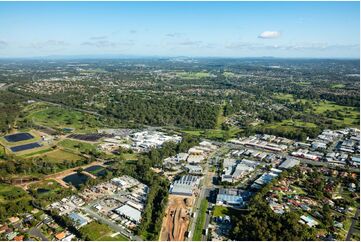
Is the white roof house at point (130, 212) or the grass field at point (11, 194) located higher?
the white roof house at point (130, 212)

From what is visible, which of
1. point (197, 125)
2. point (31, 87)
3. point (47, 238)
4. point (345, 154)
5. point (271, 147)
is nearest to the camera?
point (47, 238)

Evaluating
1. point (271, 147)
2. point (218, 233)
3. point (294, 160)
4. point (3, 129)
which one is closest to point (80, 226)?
point (218, 233)

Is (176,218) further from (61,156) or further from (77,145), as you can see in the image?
(77,145)

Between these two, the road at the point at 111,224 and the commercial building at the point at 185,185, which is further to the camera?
the commercial building at the point at 185,185

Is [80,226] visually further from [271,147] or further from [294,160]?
[271,147]

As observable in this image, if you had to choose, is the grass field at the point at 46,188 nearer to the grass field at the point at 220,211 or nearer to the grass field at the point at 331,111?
the grass field at the point at 220,211

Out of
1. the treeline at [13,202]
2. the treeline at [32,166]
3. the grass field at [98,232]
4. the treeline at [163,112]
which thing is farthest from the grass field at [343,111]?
the treeline at [13,202]

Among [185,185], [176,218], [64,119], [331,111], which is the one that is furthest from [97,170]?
[331,111]
